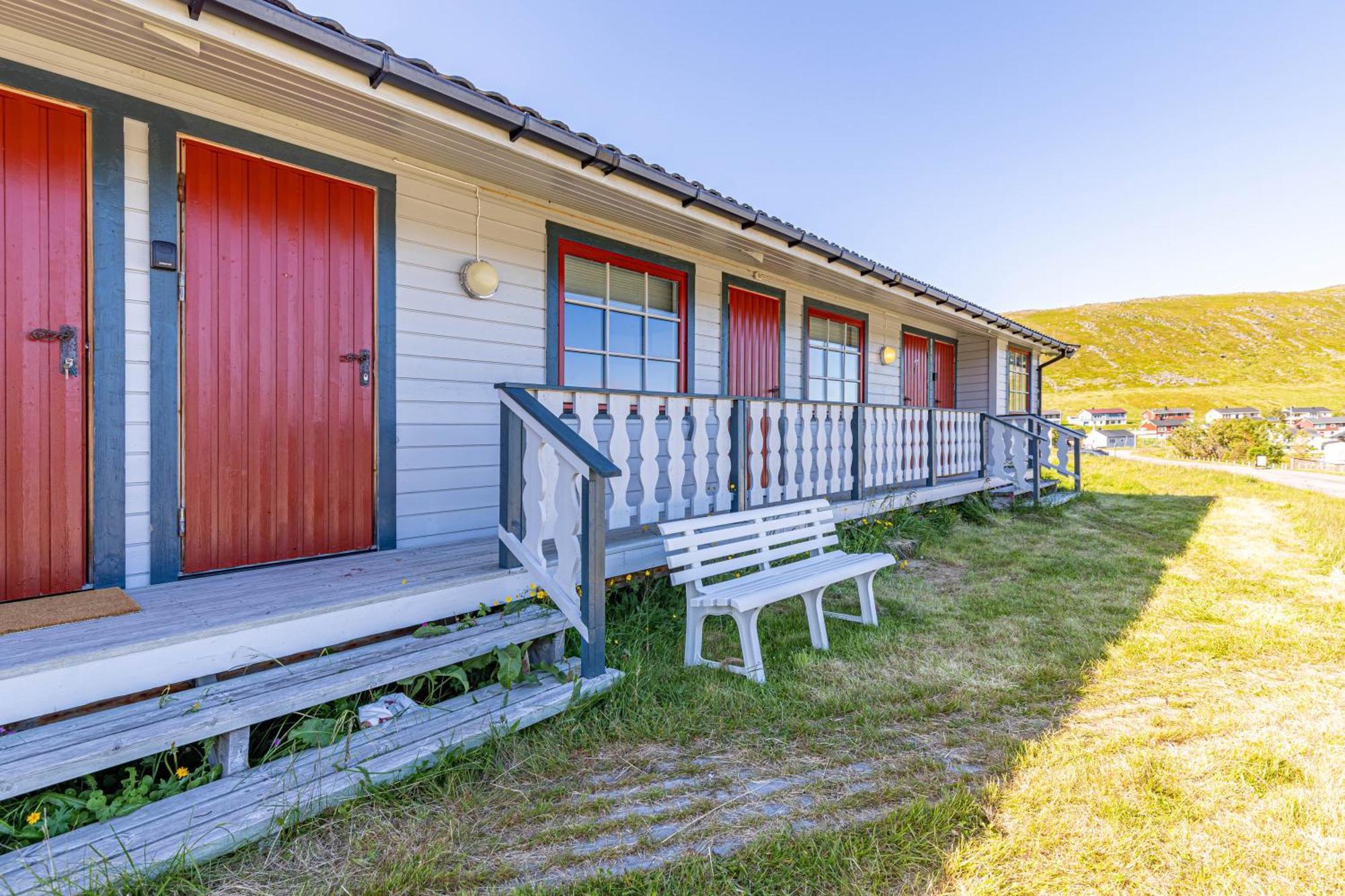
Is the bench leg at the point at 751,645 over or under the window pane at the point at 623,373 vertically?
under

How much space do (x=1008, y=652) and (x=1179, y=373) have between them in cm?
11527

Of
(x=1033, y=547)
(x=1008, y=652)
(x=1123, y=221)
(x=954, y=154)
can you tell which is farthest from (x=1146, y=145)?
(x=1008, y=652)

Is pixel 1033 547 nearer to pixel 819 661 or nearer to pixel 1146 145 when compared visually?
pixel 819 661

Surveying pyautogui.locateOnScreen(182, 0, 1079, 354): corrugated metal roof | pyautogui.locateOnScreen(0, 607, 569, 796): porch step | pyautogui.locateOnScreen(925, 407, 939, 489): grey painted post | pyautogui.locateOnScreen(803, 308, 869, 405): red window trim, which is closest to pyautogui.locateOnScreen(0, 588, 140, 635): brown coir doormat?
pyautogui.locateOnScreen(0, 607, 569, 796): porch step

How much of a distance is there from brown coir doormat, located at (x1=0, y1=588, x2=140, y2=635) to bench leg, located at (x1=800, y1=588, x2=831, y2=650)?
2.77 metres

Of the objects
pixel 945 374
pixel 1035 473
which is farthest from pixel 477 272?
pixel 945 374

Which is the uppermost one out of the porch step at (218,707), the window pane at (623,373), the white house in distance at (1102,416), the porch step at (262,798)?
the white house in distance at (1102,416)

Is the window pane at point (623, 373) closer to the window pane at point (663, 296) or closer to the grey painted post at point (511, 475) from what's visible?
the window pane at point (663, 296)

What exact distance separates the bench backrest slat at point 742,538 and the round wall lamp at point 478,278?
6.16 ft

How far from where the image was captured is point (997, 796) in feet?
6.06

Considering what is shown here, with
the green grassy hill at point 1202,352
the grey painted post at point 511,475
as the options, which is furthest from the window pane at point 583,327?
the green grassy hill at point 1202,352

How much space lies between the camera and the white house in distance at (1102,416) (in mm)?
66075

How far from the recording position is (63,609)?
228cm

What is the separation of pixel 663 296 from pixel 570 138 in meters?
2.01
